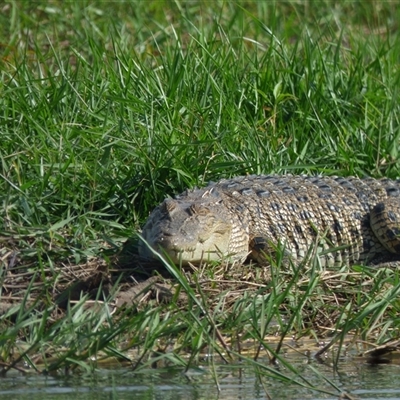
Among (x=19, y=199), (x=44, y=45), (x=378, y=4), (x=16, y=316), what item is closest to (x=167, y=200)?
(x=19, y=199)

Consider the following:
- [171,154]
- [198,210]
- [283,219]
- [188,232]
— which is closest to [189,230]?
[188,232]

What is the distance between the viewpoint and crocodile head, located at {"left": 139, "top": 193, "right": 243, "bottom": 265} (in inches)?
200

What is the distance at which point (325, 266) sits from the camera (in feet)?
18.0

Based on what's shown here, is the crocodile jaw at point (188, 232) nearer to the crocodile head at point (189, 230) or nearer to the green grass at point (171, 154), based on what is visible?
the crocodile head at point (189, 230)

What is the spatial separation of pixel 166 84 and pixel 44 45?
2198mm

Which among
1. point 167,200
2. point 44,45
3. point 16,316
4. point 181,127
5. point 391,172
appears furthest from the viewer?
point 44,45

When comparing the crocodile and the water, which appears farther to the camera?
the crocodile

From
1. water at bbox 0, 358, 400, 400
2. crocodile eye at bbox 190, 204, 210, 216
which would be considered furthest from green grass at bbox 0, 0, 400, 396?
crocodile eye at bbox 190, 204, 210, 216

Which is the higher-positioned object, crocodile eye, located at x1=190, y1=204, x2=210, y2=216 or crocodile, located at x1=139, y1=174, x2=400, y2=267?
crocodile eye, located at x1=190, y1=204, x2=210, y2=216

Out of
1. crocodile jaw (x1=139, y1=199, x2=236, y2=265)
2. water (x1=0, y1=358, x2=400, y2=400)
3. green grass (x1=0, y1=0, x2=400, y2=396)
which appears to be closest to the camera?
water (x1=0, y1=358, x2=400, y2=400)

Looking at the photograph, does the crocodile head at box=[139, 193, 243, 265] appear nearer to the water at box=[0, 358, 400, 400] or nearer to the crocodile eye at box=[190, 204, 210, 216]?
the crocodile eye at box=[190, 204, 210, 216]

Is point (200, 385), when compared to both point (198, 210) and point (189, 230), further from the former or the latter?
point (198, 210)

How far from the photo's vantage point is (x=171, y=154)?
576 centimetres

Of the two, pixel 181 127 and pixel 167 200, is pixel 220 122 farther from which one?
pixel 167 200
